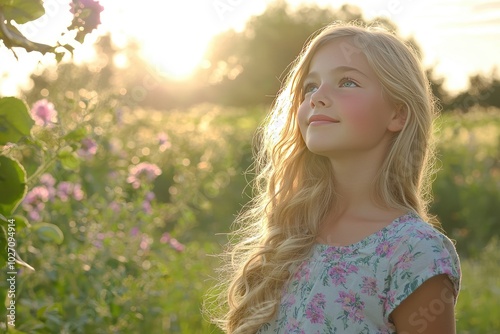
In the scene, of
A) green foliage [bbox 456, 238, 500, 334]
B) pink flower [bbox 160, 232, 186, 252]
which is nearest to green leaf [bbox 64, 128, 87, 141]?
pink flower [bbox 160, 232, 186, 252]

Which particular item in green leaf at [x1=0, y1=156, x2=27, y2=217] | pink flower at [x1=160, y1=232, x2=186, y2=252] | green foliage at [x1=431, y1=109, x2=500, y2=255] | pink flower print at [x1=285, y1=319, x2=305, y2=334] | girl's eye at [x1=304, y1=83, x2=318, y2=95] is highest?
green foliage at [x1=431, y1=109, x2=500, y2=255]

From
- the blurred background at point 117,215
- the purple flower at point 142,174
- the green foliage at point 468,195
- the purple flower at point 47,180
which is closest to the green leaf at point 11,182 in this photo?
the blurred background at point 117,215

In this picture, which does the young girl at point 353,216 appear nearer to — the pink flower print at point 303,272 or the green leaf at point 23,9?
the pink flower print at point 303,272

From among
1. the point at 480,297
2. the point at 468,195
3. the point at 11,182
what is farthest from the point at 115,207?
the point at 468,195

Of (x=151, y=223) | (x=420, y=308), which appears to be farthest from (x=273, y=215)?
(x=151, y=223)

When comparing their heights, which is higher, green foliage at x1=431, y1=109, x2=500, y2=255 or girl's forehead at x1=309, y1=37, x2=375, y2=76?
green foliage at x1=431, y1=109, x2=500, y2=255

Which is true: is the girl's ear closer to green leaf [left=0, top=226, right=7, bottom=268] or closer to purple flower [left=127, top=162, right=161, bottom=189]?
green leaf [left=0, top=226, right=7, bottom=268]

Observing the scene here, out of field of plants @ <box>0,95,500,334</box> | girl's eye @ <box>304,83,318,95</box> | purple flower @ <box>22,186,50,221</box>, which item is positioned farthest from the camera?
purple flower @ <box>22,186,50,221</box>

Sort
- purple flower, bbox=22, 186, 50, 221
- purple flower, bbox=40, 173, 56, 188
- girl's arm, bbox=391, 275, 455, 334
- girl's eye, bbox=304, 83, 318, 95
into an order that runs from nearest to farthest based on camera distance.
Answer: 1. girl's arm, bbox=391, 275, 455, 334
2. girl's eye, bbox=304, 83, 318, 95
3. purple flower, bbox=22, 186, 50, 221
4. purple flower, bbox=40, 173, 56, 188

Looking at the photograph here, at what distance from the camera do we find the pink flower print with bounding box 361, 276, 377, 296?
5.59 feet

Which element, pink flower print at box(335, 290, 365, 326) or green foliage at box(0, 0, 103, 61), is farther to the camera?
pink flower print at box(335, 290, 365, 326)

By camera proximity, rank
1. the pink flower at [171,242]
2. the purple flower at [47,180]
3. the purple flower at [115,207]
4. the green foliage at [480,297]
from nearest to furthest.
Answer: the purple flower at [47,180]
the purple flower at [115,207]
the pink flower at [171,242]
the green foliage at [480,297]

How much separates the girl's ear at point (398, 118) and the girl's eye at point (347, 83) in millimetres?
128

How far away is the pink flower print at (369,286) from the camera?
170 centimetres
